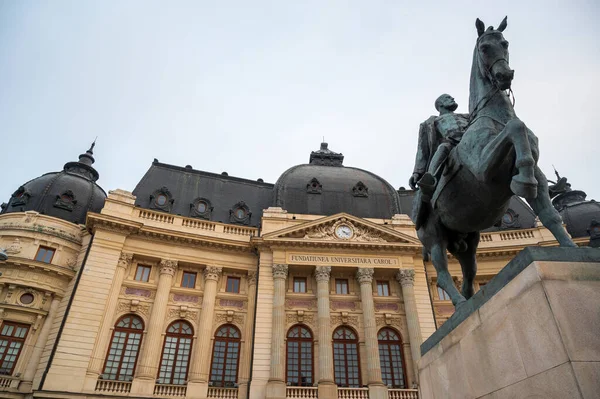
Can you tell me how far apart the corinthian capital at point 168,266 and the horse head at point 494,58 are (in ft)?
86.3

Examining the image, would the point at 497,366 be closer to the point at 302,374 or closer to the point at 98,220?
the point at 302,374

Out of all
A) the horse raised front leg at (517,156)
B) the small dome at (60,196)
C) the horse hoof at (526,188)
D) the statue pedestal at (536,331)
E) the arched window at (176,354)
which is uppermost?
the small dome at (60,196)

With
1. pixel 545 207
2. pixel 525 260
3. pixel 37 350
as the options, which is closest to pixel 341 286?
pixel 37 350

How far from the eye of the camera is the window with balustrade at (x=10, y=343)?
2338 centimetres

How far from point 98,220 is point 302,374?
17226 millimetres

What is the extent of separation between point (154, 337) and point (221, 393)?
5.47 meters

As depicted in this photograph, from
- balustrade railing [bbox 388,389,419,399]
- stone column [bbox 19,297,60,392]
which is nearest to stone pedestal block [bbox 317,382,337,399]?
balustrade railing [bbox 388,389,419,399]

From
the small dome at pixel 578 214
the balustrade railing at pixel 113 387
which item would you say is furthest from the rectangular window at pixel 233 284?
the small dome at pixel 578 214

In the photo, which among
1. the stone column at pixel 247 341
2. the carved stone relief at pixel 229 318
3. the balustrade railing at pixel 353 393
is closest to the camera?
the balustrade railing at pixel 353 393

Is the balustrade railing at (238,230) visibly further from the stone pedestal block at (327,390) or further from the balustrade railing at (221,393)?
the stone pedestal block at (327,390)

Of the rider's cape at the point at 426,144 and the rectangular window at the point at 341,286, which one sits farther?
the rectangular window at the point at 341,286

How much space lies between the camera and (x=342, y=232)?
30.4 metres

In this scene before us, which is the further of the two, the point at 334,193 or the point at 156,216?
the point at 334,193

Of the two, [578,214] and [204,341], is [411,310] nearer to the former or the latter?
[204,341]
